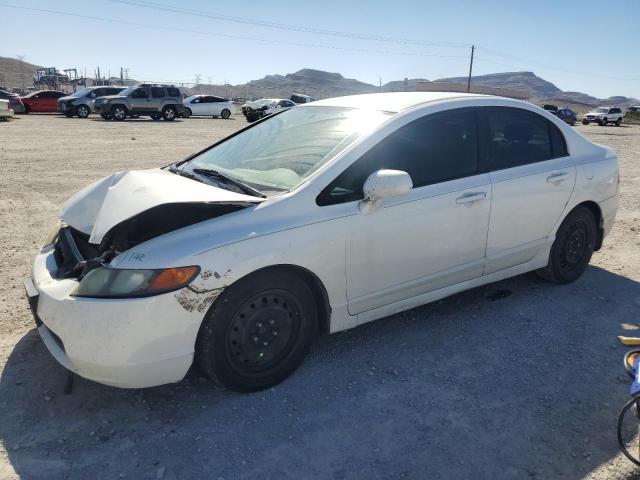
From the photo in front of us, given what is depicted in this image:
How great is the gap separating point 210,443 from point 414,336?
1.69m

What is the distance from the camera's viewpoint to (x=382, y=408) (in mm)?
2830

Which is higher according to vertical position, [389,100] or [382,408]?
[389,100]

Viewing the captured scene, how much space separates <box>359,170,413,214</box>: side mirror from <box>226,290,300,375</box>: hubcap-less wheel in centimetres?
75

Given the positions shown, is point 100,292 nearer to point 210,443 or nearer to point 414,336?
point 210,443

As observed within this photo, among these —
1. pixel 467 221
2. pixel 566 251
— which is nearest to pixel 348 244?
pixel 467 221

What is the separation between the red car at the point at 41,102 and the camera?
2794 centimetres

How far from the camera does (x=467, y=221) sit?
354 centimetres

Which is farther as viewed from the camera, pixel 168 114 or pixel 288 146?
pixel 168 114

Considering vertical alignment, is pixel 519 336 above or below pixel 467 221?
below

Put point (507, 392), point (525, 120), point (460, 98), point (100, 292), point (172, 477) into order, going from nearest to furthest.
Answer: point (172, 477), point (100, 292), point (507, 392), point (460, 98), point (525, 120)

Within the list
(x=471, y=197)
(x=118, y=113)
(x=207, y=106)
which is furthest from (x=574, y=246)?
(x=207, y=106)

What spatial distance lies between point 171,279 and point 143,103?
25995 millimetres

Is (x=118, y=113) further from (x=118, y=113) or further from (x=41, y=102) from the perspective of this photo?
(x=41, y=102)

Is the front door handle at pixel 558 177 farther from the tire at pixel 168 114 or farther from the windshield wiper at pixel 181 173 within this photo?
the tire at pixel 168 114
